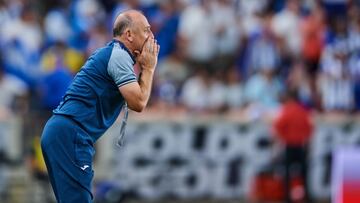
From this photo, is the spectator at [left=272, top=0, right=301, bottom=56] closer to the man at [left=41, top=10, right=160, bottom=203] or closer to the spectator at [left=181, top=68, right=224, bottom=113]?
the spectator at [left=181, top=68, right=224, bottom=113]

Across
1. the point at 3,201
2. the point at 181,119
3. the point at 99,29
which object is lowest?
the point at 3,201

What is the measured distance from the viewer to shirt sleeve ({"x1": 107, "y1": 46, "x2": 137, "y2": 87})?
30.0 feet

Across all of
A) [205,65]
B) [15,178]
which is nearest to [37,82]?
[15,178]

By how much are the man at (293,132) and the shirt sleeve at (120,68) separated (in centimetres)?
946

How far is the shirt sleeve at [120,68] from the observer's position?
9133 millimetres

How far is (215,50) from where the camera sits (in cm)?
2073

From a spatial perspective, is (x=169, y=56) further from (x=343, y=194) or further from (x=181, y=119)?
(x=343, y=194)

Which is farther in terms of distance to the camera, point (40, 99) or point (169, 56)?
point (169, 56)

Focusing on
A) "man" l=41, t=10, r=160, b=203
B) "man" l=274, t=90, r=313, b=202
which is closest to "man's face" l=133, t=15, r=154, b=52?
"man" l=41, t=10, r=160, b=203

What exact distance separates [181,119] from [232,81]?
41.2 inches

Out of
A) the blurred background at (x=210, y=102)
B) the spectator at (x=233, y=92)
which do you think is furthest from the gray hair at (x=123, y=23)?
the spectator at (x=233, y=92)

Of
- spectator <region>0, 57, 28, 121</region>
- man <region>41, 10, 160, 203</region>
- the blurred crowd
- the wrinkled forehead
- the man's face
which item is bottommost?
man <region>41, 10, 160, 203</region>

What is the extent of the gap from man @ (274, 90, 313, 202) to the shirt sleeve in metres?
9.46

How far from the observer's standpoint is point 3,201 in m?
19.2
